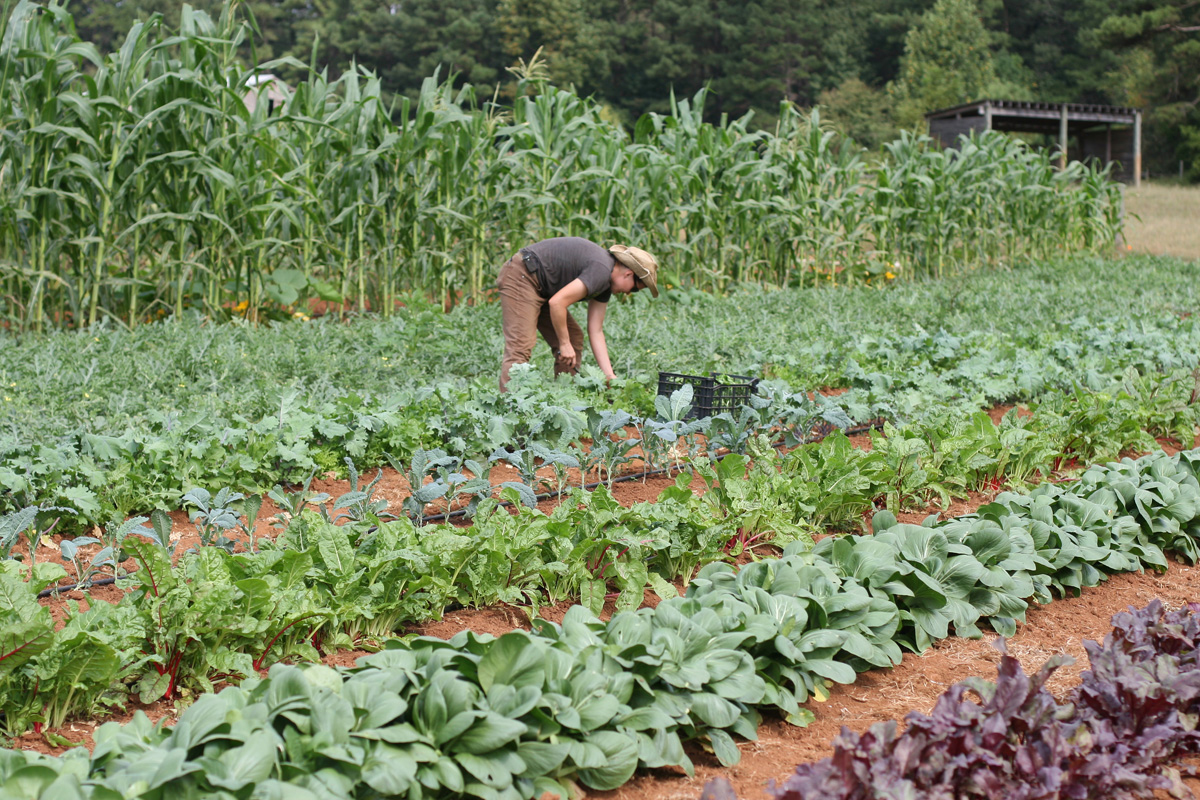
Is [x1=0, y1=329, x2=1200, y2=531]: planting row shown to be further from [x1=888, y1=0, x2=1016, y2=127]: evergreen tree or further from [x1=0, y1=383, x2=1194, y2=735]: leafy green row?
[x1=888, y1=0, x2=1016, y2=127]: evergreen tree

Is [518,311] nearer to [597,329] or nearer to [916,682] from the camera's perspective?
[597,329]

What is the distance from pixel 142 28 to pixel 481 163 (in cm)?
317

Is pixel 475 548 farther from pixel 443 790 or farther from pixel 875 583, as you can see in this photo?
pixel 875 583

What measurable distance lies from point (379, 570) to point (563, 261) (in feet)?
10.6

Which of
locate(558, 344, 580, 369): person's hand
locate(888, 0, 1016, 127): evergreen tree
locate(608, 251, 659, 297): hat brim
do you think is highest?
locate(888, 0, 1016, 127): evergreen tree

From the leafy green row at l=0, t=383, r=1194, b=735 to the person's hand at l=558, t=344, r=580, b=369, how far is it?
1787 millimetres

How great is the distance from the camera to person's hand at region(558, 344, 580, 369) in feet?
18.5

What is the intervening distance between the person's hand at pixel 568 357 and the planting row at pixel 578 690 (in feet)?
9.00

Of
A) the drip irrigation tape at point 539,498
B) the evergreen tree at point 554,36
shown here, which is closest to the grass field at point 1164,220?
the drip irrigation tape at point 539,498

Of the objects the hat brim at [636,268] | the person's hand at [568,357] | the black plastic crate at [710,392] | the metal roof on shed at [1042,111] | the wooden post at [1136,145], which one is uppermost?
the metal roof on shed at [1042,111]

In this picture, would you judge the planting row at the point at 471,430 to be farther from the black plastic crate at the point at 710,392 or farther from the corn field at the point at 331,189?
the corn field at the point at 331,189

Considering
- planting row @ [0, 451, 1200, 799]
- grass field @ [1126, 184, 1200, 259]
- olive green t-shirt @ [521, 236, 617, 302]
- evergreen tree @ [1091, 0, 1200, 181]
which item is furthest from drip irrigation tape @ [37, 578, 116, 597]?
evergreen tree @ [1091, 0, 1200, 181]

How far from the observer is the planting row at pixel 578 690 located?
1.86 m

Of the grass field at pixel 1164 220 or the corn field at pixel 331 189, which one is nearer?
the corn field at pixel 331 189
